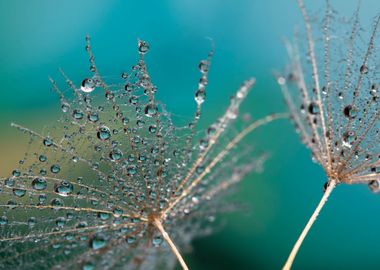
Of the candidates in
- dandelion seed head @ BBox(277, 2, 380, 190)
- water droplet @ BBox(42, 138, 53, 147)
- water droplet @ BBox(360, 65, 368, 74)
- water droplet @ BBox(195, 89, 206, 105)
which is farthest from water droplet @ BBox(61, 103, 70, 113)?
water droplet @ BBox(360, 65, 368, 74)

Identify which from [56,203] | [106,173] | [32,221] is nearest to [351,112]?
[106,173]

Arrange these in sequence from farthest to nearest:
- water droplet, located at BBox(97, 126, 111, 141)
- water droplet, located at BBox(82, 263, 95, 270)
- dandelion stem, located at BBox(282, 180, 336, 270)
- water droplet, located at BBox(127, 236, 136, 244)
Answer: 1. water droplet, located at BBox(127, 236, 136, 244)
2. water droplet, located at BBox(97, 126, 111, 141)
3. water droplet, located at BBox(82, 263, 95, 270)
4. dandelion stem, located at BBox(282, 180, 336, 270)

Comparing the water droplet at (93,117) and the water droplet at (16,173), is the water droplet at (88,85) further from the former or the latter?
the water droplet at (16,173)

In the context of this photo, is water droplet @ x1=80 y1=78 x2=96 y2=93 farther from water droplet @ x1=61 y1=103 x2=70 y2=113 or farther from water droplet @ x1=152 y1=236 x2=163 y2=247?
water droplet @ x1=152 y1=236 x2=163 y2=247

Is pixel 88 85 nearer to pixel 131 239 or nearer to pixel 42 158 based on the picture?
pixel 42 158

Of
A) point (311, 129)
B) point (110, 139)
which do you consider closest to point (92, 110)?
point (110, 139)

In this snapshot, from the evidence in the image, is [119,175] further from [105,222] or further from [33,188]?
[33,188]
